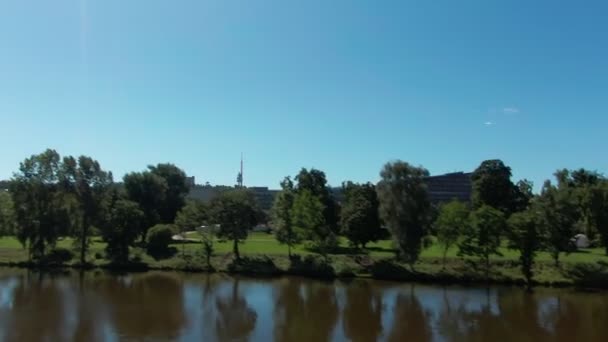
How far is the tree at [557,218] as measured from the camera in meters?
41.9

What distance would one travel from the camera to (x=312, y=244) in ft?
167

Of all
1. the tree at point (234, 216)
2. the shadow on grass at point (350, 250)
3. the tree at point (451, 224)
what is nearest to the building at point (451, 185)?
the shadow on grass at point (350, 250)

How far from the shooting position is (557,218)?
139 feet

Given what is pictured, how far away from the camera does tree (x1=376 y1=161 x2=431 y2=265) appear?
44250mm

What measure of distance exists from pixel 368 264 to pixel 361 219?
7643mm

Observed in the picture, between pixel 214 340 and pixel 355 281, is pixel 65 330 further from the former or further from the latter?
pixel 355 281

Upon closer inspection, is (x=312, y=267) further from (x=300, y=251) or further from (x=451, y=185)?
(x=451, y=185)

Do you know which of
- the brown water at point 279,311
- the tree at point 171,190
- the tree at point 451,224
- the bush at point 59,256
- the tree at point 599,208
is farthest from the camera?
the tree at point 171,190

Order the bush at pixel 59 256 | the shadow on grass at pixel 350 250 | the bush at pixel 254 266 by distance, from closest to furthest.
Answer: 1. the bush at pixel 254 266
2. the bush at pixel 59 256
3. the shadow on grass at pixel 350 250

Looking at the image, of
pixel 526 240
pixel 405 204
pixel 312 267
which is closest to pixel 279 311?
pixel 312 267

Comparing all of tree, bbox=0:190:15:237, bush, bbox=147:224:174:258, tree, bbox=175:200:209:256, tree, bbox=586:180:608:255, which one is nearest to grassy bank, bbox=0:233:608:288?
bush, bbox=147:224:174:258

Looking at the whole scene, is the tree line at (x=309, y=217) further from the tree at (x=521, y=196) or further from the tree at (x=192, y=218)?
the tree at (x=521, y=196)

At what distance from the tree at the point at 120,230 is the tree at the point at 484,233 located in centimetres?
2994

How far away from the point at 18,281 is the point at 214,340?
2453cm
